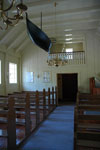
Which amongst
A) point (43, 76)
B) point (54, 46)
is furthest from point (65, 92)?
point (54, 46)

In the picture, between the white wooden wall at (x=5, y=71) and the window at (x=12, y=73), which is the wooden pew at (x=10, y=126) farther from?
the window at (x=12, y=73)

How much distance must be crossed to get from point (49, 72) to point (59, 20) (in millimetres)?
3459

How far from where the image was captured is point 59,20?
663 cm

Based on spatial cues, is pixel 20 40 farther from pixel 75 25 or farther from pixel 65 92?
pixel 65 92

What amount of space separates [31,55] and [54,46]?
2.46 meters

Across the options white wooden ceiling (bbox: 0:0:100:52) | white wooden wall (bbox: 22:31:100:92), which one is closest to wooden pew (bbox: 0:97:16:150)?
white wooden ceiling (bbox: 0:0:100:52)

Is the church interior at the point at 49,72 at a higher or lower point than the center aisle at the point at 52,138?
higher

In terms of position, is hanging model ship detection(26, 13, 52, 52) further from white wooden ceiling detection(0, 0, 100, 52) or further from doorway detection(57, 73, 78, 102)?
doorway detection(57, 73, 78, 102)

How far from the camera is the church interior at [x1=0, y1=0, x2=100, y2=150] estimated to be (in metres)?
3.12

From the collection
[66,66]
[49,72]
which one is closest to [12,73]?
[49,72]

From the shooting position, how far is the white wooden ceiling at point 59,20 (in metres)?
5.23

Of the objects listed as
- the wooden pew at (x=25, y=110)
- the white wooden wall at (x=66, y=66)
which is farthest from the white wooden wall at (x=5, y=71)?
the wooden pew at (x=25, y=110)

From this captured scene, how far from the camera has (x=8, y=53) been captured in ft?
26.1

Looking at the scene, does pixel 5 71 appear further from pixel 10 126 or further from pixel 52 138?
pixel 10 126
